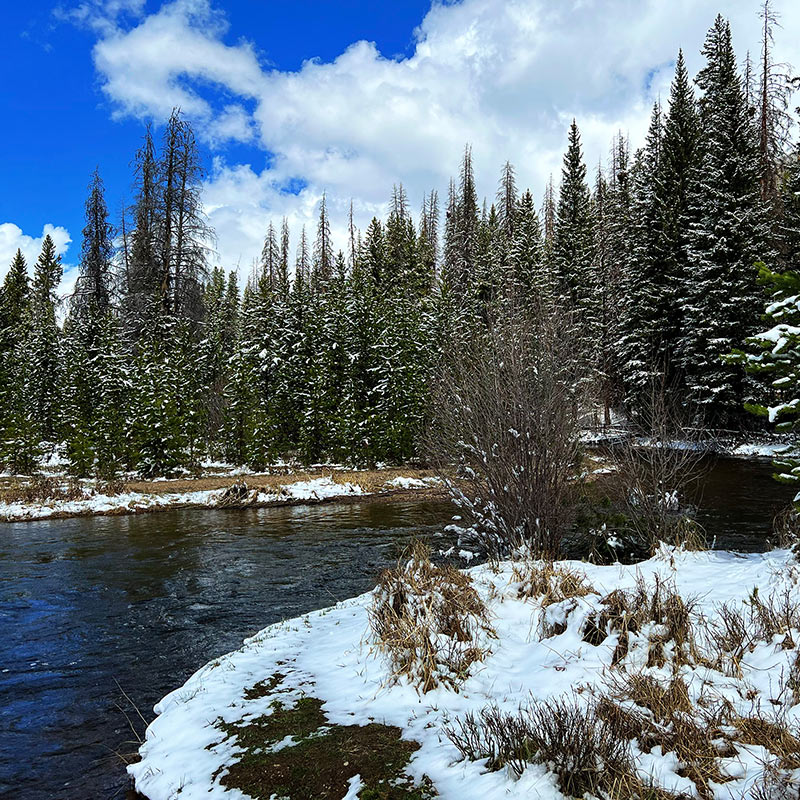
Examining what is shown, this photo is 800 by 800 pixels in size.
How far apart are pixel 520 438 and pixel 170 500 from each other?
13931 millimetres

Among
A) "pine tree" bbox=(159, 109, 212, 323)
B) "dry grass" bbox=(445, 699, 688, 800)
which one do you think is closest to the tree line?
"pine tree" bbox=(159, 109, 212, 323)

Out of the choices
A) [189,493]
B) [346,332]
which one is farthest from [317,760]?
[346,332]

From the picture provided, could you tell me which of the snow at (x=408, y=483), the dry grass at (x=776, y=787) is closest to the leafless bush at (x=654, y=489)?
the dry grass at (x=776, y=787)

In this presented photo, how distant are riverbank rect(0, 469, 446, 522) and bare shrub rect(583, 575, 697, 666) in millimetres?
9586

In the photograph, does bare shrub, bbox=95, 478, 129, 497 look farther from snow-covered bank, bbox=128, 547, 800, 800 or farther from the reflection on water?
snow-covered bank, bbox=128, 547, 800, 800

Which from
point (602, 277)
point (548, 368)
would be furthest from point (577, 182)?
point (548, 368)

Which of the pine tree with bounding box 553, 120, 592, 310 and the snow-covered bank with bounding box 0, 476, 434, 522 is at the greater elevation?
the pine tree with bounding box 553, 120, 592, 310

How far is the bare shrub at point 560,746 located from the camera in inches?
129

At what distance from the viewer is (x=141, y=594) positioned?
9617 millimetres

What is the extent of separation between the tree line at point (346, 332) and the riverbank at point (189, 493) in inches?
86.3

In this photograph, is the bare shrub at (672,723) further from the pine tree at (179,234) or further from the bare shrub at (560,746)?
the pine tree at (179,234)

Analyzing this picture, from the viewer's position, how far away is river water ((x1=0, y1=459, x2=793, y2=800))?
17.3 feet

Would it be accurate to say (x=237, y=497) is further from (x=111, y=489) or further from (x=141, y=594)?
(x=141, y=594)

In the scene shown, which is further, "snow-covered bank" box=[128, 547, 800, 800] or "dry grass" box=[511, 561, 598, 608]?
"dry grass" box=[511, 561, 598, 608]
